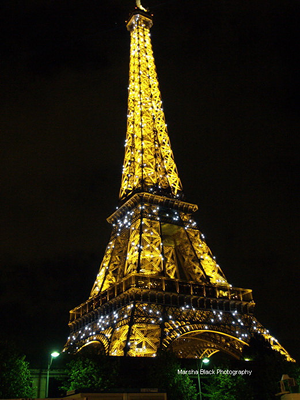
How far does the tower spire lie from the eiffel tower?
12 centimetres

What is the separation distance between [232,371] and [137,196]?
1832 cm

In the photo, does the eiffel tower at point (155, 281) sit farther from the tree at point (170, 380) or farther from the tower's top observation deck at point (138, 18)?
the tower's top observation deck at point (138, 18)

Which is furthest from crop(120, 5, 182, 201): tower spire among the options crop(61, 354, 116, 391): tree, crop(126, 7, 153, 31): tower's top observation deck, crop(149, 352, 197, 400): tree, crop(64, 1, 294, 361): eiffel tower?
crop(61, 354, 116, 391): tree

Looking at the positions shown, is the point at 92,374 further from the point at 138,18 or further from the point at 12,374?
the point at 138,18

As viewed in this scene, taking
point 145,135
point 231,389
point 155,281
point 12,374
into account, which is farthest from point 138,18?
point 12,374

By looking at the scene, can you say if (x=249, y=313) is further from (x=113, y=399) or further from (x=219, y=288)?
(x=113, y=399)

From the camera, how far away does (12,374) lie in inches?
888

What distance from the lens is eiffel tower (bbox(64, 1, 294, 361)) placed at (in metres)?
A: 30.8

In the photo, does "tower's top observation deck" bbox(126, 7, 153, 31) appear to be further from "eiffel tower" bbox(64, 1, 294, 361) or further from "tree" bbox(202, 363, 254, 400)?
"tree" bbox(202, 363, 254, 400)

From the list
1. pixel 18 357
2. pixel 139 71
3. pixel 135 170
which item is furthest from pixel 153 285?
pixel 139 71

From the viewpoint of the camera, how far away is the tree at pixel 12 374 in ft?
72.3

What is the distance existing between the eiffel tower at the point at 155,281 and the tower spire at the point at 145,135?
0.38 feet

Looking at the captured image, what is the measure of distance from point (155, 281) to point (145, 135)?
19.2 metres

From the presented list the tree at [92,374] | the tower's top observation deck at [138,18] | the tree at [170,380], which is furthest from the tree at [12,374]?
the tower's top observation deck at [138,18]
